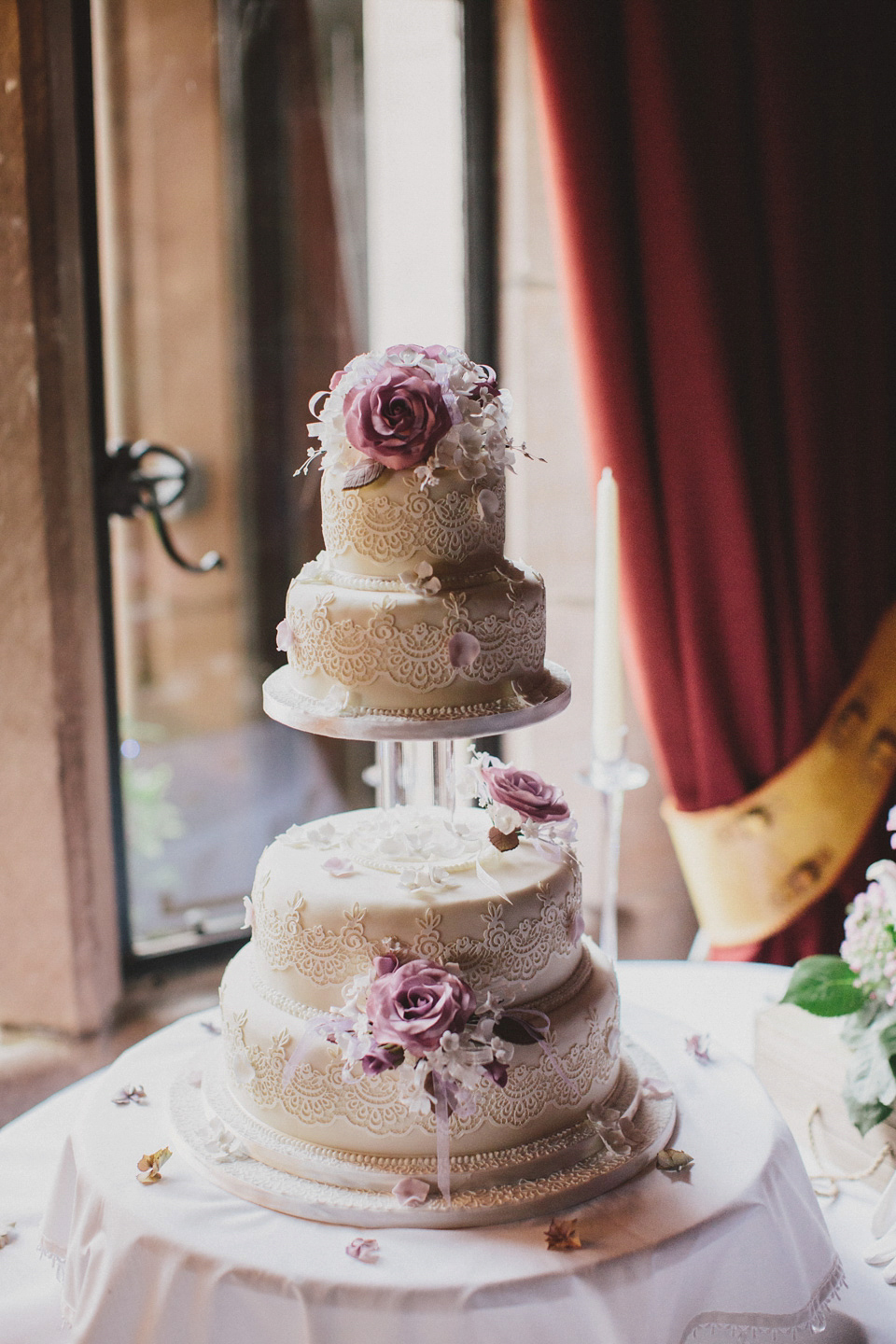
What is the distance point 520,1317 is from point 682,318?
170 centimetres

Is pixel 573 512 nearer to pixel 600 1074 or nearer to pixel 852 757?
pixel 852 757

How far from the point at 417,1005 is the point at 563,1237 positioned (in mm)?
284

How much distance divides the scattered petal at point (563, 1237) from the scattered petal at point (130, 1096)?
0.57m

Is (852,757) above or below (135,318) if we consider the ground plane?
below

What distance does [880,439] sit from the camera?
95.2 inches

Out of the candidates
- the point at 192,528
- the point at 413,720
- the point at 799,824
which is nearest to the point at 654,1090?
the point at 413,720

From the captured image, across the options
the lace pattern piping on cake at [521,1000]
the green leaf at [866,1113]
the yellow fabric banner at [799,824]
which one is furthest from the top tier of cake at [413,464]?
the yellow fabric banner at [799,824]

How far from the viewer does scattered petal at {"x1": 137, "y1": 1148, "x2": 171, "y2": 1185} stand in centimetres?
132

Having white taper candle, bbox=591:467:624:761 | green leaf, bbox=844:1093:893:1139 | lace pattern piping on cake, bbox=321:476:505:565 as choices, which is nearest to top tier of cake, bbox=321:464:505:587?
lace pattern piping on cake, bbox=321:476:505:565

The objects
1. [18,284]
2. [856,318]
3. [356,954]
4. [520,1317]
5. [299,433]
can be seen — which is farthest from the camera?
[299,433]

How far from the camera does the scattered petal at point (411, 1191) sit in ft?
4.17

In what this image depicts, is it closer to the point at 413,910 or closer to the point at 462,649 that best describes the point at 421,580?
the point at 462,649

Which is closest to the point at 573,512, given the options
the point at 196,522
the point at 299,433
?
the point at 299,433

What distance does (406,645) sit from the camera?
1306 millimetres
